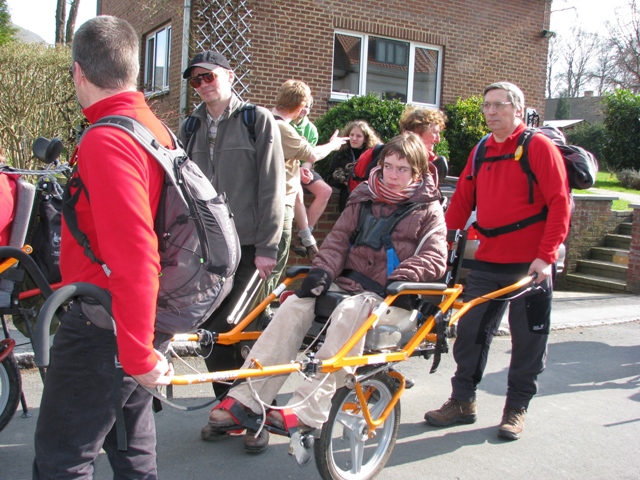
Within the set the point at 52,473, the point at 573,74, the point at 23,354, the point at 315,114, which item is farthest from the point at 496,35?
the point at 573,74

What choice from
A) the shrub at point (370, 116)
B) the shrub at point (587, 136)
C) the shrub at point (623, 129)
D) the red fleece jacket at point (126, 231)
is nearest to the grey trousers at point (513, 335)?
the red fleece jacket at point (126, 231)

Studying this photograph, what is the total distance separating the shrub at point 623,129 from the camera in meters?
20.2

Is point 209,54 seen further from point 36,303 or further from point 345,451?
point 345,451

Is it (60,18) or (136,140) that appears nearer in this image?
(136,140)

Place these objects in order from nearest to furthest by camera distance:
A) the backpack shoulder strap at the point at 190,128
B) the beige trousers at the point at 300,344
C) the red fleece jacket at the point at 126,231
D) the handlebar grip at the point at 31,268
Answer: the red fleece jacket at the point at 126,231, the handlebar grip at the point at 31,268, the beige trousers at the point at 300,344, the backpack shoulder strap at the point at 190,128

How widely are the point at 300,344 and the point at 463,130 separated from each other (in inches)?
400

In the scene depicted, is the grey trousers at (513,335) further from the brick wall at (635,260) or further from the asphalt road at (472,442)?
the brick wall at (635,260)

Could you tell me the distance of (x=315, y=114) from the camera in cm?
1255

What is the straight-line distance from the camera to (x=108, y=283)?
2250mm

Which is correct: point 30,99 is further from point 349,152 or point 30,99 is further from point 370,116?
point 349,152

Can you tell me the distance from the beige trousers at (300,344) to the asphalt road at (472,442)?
654mm

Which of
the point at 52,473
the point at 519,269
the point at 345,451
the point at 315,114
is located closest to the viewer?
the point at 52,473

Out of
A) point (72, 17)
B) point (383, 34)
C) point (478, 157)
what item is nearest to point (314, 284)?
point (478, 157)

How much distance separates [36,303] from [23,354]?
1.54 meters
